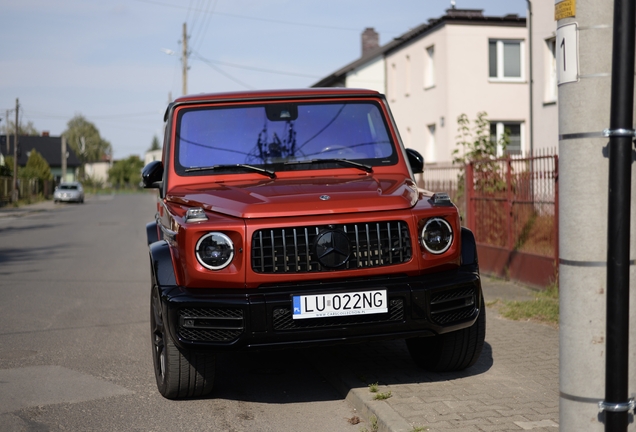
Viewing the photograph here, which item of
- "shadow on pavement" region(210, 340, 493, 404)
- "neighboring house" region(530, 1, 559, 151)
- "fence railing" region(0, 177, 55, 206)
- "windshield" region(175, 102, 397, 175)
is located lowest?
"fence railing" region(0, 177, 55, 206)

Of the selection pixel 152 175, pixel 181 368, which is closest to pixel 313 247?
pixel 181 368

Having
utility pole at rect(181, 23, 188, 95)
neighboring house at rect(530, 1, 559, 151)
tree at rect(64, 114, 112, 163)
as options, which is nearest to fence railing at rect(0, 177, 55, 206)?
utility pole at rect(181, 23, 188, 95)

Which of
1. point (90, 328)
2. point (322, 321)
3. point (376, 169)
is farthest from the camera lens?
point (90, 328)

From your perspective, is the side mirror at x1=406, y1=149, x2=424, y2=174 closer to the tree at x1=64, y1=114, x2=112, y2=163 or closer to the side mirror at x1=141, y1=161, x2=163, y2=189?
the side mirror at x1=141, y1=161, x2=163, y2=189

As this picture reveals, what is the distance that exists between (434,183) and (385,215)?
1157 centimetres

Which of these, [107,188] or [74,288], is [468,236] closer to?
[74,288]

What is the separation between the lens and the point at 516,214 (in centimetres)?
1040

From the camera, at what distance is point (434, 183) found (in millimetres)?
16219

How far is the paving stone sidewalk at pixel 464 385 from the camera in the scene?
445 cm

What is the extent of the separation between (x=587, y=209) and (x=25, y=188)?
6164 cm

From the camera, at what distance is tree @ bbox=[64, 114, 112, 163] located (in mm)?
132000

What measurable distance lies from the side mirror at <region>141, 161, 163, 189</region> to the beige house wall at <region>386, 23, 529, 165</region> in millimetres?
24121

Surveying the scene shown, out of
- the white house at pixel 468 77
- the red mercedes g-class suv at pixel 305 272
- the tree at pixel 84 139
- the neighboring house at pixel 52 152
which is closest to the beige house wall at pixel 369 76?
the white house at pixel 468 77

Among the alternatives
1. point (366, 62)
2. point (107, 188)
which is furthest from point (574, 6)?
point (107, 188)
